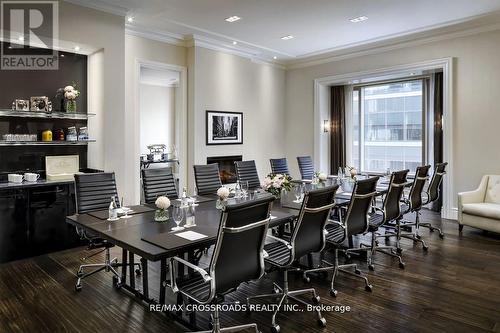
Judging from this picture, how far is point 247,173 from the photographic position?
5508 mm

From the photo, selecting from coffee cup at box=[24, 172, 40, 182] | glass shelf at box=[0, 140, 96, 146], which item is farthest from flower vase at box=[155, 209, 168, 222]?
glass shelf at box=[0, 140, 96, 146]

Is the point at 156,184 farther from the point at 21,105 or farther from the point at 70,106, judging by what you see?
the point at 21,105

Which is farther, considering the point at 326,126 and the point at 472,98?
the point at 326,126

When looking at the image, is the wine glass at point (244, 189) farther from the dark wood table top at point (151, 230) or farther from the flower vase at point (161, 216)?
the flower vase at point (161, 216)

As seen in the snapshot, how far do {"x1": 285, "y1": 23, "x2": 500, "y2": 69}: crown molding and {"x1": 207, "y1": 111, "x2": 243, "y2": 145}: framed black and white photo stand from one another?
84.7 inches

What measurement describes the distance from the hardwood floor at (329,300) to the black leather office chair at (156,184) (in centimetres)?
83

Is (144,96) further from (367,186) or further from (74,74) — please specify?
(367,186)

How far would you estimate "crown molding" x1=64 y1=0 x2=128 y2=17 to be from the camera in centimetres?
472

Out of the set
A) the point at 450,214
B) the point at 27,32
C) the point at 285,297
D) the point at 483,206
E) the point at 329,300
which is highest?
the point at 27,32

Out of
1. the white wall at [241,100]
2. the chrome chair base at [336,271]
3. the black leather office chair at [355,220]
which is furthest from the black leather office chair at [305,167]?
the black leather office chair at [355,220]

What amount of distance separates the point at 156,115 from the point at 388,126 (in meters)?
6.84

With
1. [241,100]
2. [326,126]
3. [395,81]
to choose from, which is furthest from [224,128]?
[395,81]

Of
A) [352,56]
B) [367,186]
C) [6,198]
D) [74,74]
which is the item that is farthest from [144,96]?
[367,186]

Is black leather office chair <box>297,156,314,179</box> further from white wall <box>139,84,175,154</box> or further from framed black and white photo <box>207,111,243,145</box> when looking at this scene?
white wall <box>139,84,175,154</box>
